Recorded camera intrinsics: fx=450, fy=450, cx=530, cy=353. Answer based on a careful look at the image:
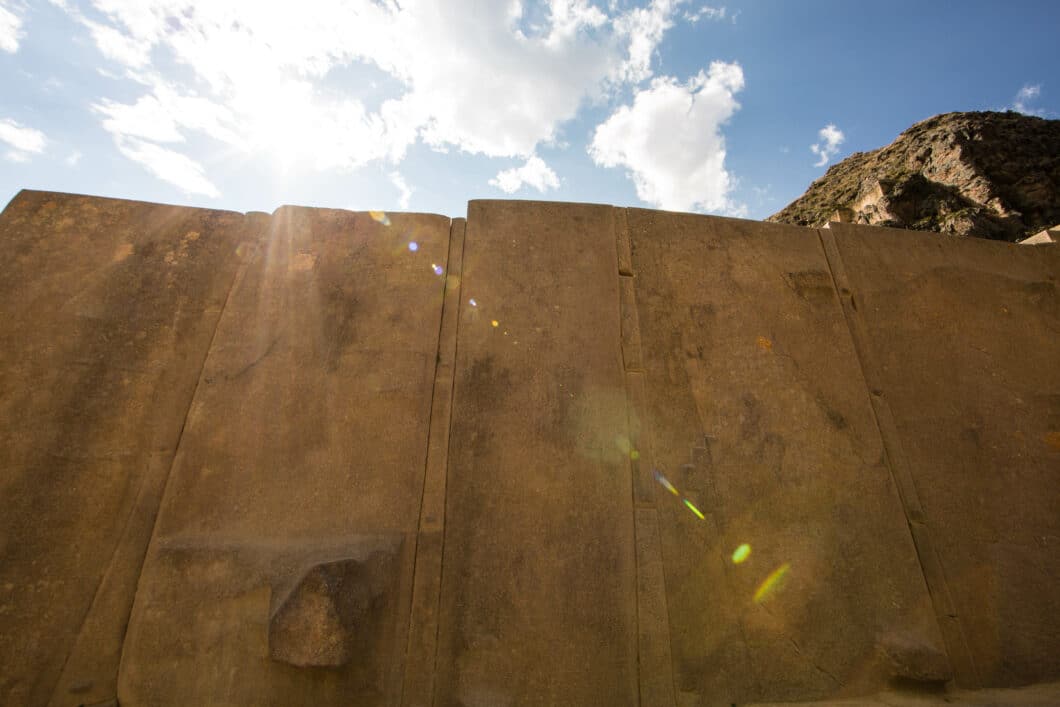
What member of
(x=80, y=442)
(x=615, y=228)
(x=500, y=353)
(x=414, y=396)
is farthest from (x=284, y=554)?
(x=615, y=228)

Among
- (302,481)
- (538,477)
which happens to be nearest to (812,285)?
(538,477)

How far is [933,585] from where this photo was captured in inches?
93.5

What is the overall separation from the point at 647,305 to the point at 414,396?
1.49 metres

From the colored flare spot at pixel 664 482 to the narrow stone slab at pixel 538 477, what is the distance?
0.16 meters

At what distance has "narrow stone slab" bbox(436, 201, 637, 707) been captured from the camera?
2.05 meters

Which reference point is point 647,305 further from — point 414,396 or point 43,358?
point 43,358

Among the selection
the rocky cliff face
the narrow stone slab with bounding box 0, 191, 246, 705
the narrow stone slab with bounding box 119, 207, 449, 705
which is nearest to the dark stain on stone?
the narrow stone slab with bounding box 119, 207, 449, 705

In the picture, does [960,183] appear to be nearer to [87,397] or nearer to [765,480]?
[765,480]

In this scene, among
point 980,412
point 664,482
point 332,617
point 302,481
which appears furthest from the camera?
point 980,412

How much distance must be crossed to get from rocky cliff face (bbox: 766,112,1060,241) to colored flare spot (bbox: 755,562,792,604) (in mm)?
10919

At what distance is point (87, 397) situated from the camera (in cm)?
235

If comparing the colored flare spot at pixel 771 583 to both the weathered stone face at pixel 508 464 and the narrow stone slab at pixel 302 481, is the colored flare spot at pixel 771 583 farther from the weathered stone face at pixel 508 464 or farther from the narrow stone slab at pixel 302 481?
the narrow stone slab at pixel 302 481

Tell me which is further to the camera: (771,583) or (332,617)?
(771,583)

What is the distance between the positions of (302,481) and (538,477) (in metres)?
1.19
